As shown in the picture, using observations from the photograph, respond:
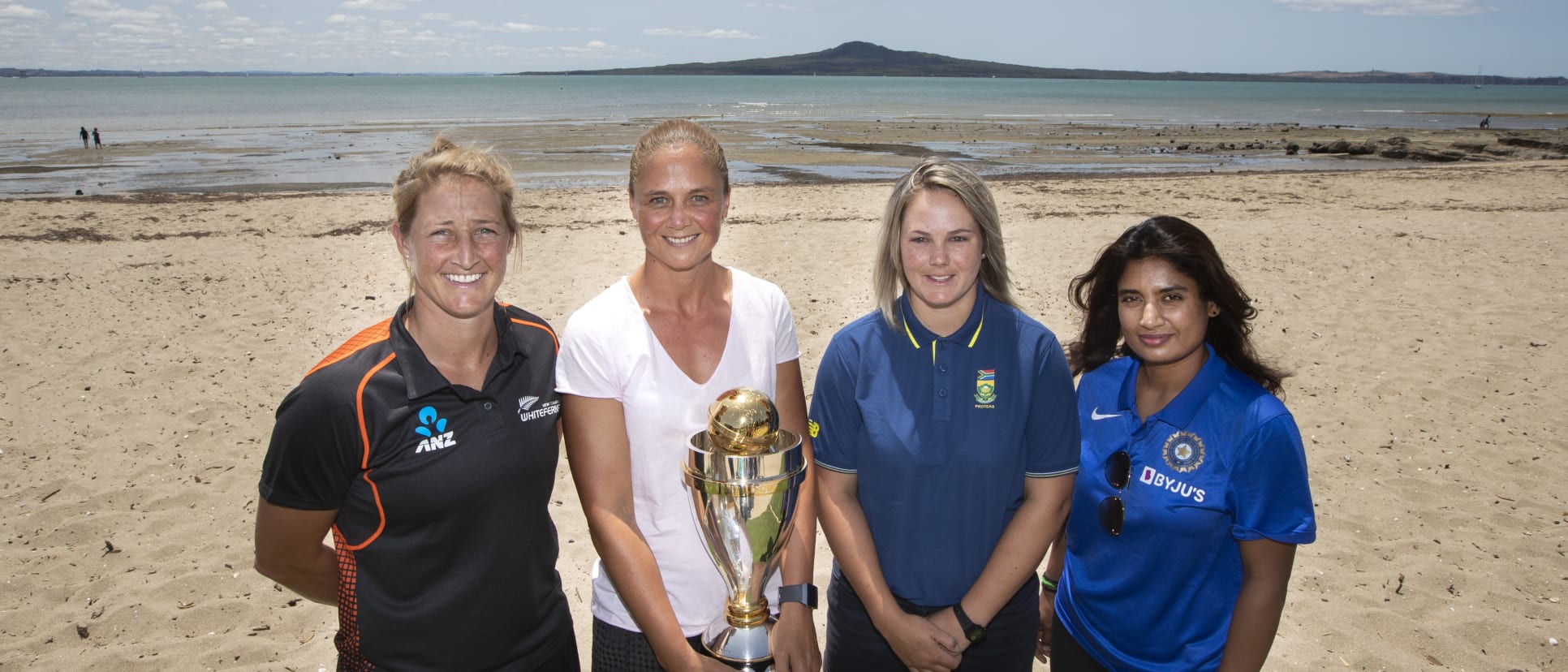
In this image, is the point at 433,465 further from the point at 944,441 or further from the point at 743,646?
the point at 944,441

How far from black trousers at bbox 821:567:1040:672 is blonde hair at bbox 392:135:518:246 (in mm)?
1448

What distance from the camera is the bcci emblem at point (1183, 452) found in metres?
2.32

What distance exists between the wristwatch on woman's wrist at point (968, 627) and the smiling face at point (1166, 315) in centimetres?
89

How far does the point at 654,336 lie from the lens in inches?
85.8

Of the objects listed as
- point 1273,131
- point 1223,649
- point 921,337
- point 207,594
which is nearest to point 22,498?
point 207,594

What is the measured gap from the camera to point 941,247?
2334mm

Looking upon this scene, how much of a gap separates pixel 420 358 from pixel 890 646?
1474 mm

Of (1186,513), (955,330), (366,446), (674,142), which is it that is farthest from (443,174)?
(1186,513)

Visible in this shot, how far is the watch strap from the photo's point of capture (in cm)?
222

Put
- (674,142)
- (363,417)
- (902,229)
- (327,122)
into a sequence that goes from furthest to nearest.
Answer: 1. (327,122)
2. (902,229)
3. (674,142)
4. (363,417)

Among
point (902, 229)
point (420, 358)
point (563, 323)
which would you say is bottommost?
point (563, 323)

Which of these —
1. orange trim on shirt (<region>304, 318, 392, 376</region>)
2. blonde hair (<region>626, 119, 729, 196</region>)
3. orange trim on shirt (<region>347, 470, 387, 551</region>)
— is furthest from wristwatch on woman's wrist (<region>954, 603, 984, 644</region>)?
orange trim on shirt (<region>304, 318, 392, 376</region>)

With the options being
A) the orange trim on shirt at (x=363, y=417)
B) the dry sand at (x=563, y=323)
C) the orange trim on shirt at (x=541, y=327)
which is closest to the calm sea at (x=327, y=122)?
the dry sand at (x=563, y=323)

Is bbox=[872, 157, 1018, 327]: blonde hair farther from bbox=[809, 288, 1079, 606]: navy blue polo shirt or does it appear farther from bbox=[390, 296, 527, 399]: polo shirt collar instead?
bbox=[390, 296, 527, 399]: polo shirt collar
